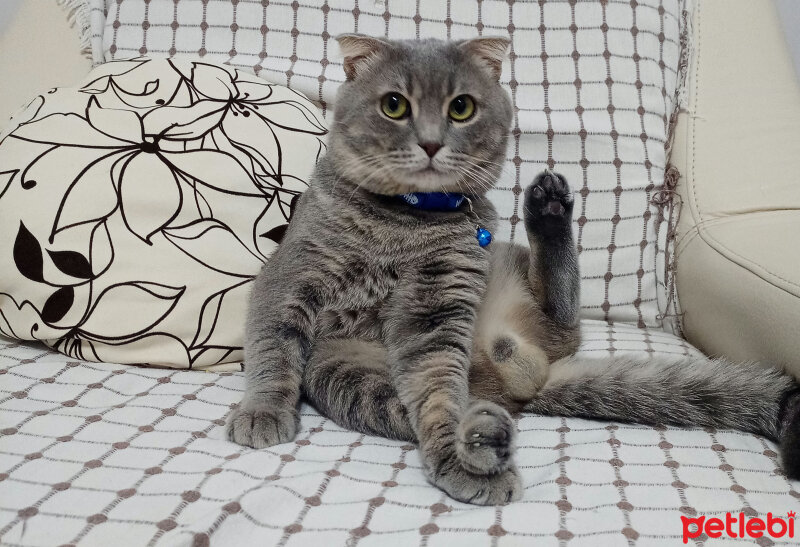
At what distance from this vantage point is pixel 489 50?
1.22 meters

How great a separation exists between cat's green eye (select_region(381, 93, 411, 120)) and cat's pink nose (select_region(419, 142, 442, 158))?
91mm

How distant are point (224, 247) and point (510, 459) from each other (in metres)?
0.72

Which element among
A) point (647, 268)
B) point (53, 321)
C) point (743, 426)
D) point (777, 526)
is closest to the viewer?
point (777, 526)

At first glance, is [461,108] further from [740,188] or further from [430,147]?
[740,188]

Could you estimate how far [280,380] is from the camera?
1105mm

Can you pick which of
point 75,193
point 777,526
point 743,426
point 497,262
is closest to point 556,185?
point 497,262

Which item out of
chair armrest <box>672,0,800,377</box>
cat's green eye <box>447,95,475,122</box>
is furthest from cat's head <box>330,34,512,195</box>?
chair armrest <box>672,0,800,377</box>

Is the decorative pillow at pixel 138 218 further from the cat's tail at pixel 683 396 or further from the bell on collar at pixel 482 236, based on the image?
the cat's tail at pixel 683 396

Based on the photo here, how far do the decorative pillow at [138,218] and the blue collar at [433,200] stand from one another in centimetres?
35

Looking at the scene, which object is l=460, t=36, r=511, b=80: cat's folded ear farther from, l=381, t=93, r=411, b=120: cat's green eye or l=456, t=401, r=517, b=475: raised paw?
l=456, t=401, r=517, b=475: raised paw

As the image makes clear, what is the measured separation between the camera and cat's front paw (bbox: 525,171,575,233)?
118 centimetres

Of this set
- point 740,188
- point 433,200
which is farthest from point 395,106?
point 740,188

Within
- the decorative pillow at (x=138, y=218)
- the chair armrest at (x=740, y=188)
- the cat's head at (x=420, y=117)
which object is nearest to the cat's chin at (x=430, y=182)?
the cat's head at (x=420, y=117)

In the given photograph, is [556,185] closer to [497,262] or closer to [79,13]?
[497,262]
